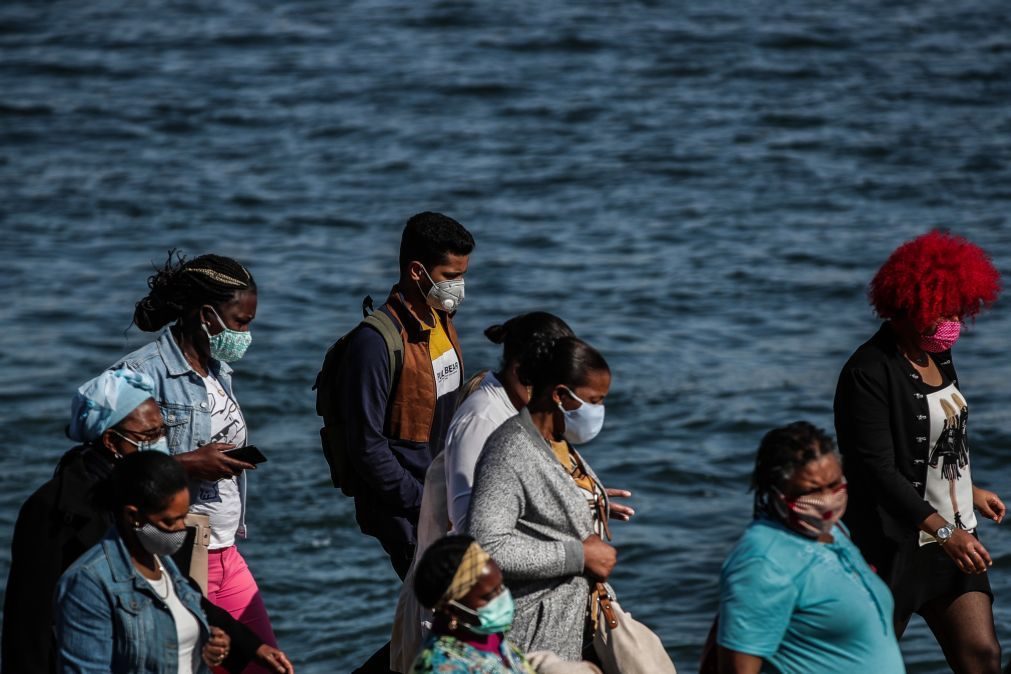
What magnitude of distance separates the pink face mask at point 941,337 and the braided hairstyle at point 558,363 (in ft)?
5.29

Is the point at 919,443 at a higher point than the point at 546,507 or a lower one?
lower

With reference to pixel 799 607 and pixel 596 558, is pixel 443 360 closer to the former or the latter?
pixel 596 558

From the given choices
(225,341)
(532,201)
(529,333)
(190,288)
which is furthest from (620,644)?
(532,201)

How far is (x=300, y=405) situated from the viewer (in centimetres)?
1434

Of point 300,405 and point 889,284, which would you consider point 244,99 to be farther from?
point 889,284

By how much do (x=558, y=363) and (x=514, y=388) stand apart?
302 millimetres

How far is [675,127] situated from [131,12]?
33.6 ft

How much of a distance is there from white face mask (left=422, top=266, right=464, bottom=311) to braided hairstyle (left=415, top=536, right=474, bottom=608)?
1682 mm

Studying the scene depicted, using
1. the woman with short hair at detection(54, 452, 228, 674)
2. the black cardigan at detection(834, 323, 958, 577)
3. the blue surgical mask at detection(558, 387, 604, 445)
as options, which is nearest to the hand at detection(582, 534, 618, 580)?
the blue surgical mask at detection(558, 387, 604, 445)

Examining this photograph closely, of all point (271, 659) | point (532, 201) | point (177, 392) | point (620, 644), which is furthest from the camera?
point (532, 201)

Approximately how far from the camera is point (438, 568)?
4.24 meters

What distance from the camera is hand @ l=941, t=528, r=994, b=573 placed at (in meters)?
5.62

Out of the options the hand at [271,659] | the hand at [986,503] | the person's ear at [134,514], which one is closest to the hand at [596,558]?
the hand at [271,659]

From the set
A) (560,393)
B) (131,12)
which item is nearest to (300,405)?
(560,393)
